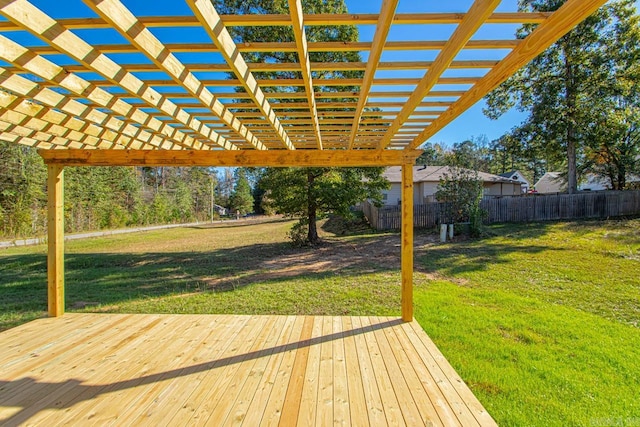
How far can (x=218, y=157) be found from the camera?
3764 millimetres

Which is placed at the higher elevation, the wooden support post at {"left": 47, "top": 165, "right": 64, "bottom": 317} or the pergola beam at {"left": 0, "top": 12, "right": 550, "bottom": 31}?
the pergola beam at {"left": 0, "top": 12, "right": 550, "bottom": 31}

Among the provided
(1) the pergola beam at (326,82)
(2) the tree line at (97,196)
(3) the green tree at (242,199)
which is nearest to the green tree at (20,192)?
(2) the tree line at (97,196)

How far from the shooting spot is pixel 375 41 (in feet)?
5.77

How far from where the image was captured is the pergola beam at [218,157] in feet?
12.1

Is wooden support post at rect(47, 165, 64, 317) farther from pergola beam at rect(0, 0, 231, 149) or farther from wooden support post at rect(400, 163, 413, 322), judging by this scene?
wooden support post at rect(400, 163, 413, 322)

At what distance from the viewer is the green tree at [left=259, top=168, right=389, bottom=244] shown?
9.37m

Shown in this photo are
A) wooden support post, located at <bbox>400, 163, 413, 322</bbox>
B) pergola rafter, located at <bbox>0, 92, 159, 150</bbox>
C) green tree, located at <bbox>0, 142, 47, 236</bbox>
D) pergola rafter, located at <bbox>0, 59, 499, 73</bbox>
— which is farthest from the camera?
green tree, located at <bbox>0, 142, 47, 236</bbox>

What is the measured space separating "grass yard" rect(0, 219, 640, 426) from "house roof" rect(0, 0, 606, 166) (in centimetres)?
240

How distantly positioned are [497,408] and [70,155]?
17.0 ft

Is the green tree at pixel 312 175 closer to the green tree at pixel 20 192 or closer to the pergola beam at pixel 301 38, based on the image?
the pergola beam at pixel 301 38

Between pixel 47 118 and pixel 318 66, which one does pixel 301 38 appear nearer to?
pixel 318 66

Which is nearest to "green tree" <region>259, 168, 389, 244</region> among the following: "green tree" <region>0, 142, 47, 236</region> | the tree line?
the tree line

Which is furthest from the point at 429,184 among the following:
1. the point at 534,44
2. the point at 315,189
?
the point at 534,44

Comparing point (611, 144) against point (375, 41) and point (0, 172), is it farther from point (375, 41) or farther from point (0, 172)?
point (0, 172)
